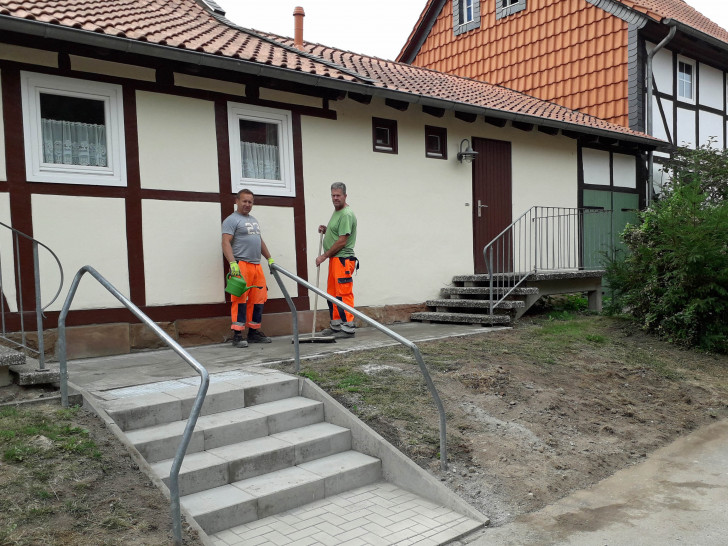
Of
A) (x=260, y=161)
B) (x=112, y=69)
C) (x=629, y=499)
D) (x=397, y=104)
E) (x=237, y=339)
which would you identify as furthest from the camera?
Result: (x=397, y=104)

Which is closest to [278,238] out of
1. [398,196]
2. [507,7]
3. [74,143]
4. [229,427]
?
[398,196]

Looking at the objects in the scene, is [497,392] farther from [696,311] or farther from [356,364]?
[696,311]

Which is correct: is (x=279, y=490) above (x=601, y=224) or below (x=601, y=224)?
below

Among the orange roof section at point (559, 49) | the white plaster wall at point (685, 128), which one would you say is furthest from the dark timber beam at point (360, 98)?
the white plaster wall at point (685, 128)

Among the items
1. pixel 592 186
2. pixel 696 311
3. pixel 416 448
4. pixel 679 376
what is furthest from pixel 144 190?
pixel 592 186

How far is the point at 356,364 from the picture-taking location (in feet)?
18.6

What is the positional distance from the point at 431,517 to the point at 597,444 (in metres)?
1.72

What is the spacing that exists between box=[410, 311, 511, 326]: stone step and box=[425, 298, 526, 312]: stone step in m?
0.17

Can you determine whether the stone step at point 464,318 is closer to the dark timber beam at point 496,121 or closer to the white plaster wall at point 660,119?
the dark timber beam at point 496,121

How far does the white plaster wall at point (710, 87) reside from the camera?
15188mm

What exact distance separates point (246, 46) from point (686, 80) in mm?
11477

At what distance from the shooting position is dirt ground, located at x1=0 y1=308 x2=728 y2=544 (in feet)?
12.7

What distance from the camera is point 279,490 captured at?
3834 mm

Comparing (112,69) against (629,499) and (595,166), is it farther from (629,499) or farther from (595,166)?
(595,166)
